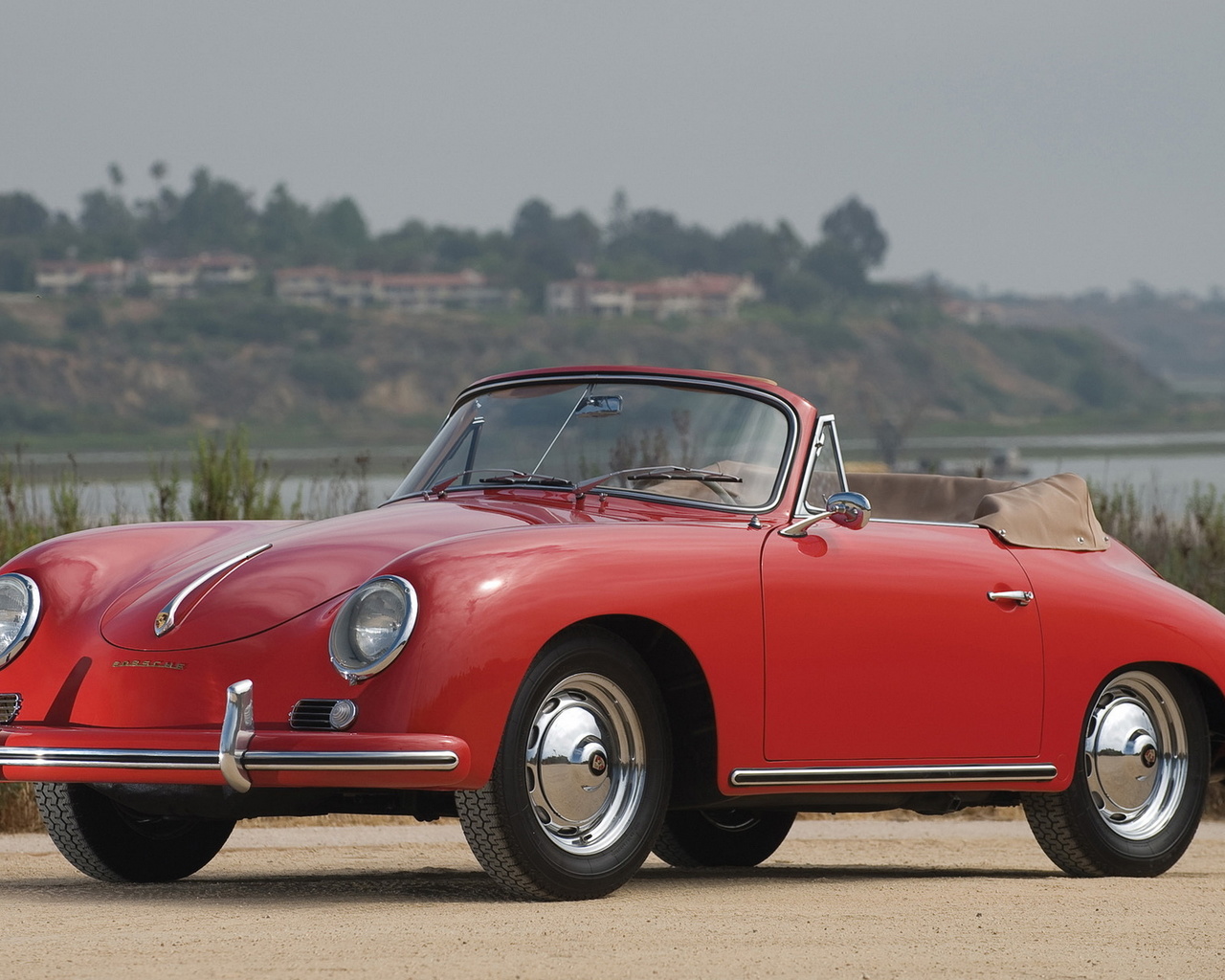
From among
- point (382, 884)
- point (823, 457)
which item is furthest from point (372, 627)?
point (823, 457)

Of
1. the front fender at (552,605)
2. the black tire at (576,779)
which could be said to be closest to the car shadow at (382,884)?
the black tire at (576,779)

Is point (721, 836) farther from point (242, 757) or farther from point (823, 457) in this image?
point (242, 757)

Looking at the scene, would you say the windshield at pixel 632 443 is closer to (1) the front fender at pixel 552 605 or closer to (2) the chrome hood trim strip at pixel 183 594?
(1) the front fender at pixel 552 605

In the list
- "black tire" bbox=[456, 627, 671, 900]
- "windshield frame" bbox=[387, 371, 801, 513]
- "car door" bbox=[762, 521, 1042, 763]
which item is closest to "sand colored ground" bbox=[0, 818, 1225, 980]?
"black tire" bbox=[456, 627, 671, 900]

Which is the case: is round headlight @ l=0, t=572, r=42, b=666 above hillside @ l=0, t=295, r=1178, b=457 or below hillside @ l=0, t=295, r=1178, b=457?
above

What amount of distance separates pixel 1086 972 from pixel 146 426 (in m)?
124

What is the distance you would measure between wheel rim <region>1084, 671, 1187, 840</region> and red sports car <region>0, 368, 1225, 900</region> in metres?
0.01

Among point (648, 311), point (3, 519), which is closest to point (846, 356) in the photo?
point (648, 311)

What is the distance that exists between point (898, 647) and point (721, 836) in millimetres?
1599

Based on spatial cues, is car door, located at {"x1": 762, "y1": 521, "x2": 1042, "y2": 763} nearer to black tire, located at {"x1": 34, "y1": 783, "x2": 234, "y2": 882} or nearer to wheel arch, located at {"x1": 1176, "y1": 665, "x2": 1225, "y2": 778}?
wheel arch, located at {"x1": 1176, "y1": 665, "x2": 1225, "y2": 778}

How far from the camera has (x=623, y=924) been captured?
5281 mm

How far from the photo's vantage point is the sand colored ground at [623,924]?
474 cm

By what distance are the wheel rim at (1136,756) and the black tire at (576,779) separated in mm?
2016

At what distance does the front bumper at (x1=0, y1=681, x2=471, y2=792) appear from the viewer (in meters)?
5.24
